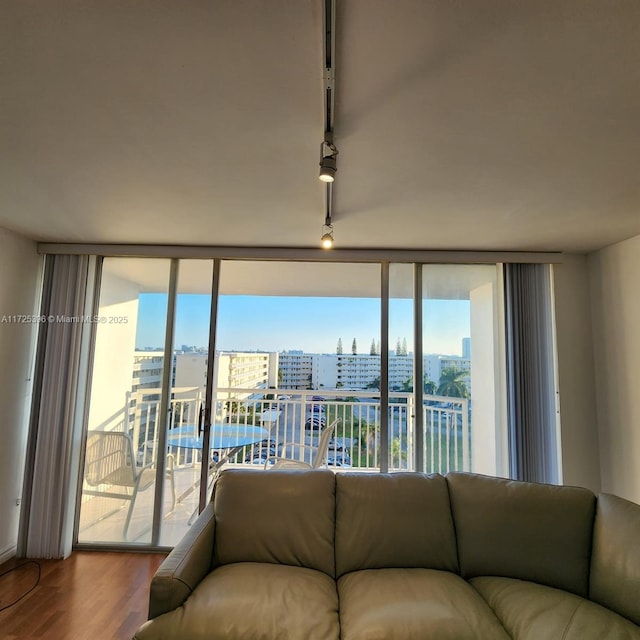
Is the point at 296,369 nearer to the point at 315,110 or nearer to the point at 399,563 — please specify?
the point at 399,563

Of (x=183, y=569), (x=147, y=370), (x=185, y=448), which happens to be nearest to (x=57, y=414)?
(x=147, y=370)

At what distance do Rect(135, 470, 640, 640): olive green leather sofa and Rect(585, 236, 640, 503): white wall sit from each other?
3.92ft

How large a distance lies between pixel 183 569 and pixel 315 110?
1.96 m

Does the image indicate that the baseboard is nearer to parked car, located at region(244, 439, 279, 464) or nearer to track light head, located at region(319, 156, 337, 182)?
parked car, located at region(244, 439, 279, 464)

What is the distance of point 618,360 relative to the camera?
2.87 m

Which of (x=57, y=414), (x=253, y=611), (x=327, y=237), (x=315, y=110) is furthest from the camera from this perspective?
(x=57, y=414)

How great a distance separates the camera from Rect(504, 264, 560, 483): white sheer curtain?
9.85 feet

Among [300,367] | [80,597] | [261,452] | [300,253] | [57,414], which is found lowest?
[80,597]

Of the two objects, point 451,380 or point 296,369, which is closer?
point 451,380

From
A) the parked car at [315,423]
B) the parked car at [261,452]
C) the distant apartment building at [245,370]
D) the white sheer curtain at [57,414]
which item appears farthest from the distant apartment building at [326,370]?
the white sheer curtain at [57,414]

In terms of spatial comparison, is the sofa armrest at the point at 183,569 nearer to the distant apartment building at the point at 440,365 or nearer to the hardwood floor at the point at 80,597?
the hardwood floor at the point at 80,597

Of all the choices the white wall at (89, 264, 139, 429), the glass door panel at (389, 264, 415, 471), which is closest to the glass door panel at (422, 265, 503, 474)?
the glass door panel at (389, 264, 415, 471)

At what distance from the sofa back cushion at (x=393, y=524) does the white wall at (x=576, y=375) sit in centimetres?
157

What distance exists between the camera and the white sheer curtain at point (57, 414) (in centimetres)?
293
